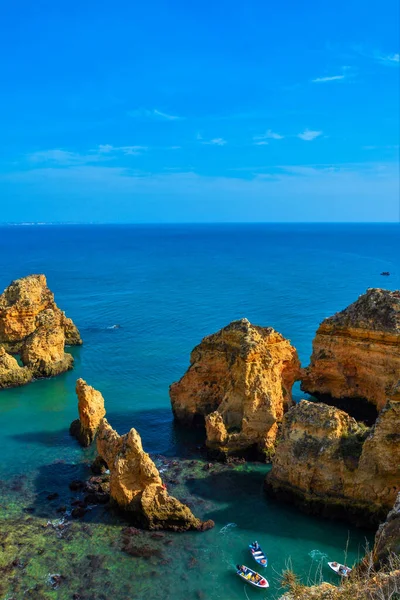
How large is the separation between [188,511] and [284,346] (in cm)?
1338

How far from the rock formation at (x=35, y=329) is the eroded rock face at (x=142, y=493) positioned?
20368 mm

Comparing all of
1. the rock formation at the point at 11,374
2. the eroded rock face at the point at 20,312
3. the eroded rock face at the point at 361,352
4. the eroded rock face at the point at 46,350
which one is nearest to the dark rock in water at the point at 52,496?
the rock formation at the point at 11,374

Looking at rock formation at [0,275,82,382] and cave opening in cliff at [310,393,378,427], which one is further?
rock formation at [0,275,82,382]

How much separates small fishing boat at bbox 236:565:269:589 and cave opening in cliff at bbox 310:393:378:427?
1453 cm

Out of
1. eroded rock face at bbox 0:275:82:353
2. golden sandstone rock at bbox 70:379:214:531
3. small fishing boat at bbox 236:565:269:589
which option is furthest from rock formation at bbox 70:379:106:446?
eroded rock face at bbox 0:275:82:353

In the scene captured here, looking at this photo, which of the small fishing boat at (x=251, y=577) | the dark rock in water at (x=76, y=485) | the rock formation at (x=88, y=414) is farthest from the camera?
the rock formation at (x=88, y=414)

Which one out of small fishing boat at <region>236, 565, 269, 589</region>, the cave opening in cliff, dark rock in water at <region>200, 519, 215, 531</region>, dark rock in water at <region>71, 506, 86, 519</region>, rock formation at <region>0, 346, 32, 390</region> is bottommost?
small fishing boat at <region>236, 565, 269, 589</region>

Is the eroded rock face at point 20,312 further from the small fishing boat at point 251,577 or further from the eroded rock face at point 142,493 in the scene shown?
the small fishing boat at point 251,577

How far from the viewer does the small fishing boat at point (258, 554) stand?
18906 mm

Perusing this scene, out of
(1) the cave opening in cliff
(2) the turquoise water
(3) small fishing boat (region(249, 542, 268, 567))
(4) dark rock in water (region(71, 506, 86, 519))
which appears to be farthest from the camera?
(1) the cave opening in cliff

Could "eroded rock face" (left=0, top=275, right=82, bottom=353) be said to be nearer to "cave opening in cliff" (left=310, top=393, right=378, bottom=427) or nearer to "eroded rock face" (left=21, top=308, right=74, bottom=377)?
"eroded rock face" (left=21, top=308, right=74, bottom=377)

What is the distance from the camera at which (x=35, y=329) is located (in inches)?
1656

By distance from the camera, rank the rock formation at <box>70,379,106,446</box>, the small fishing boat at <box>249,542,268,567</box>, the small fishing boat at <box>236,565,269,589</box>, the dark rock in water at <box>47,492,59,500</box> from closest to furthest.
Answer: the small fishing boat at <box>236,565,269,589</box>
the small fishing boat at <box>249,542,268,567</box>
the dark rock in water at <box>47,492,59,500</box>
the rock formation at <box>70,379,106,446</box>

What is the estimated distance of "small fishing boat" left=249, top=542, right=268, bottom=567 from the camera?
744 inches
